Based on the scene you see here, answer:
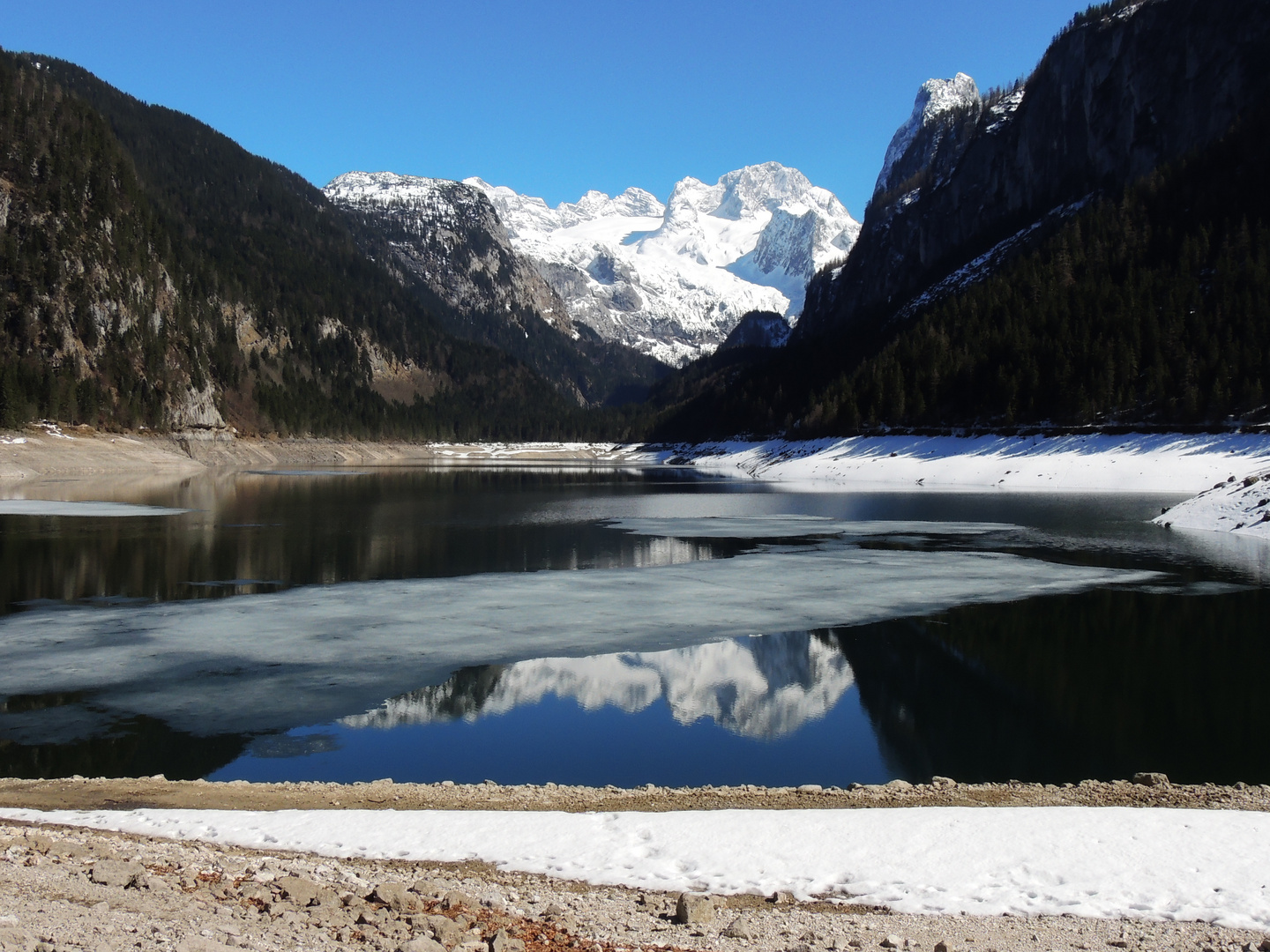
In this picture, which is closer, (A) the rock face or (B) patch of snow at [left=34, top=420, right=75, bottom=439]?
(B) patch of snow at [left=34, top=420, right=75, bottom=439]

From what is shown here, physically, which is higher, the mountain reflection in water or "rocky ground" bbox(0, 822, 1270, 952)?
"rocky ground" bbox(0, 822, 1270, 952)

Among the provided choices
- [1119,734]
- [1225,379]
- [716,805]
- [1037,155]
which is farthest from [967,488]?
[1037,155]

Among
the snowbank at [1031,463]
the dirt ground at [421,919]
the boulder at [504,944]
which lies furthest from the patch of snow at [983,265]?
the boulder at [504,944]

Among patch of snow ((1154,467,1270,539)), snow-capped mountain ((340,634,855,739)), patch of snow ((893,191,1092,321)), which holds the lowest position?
snow-capped mountain ((340,634,855,739))

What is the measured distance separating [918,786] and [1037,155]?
609ft

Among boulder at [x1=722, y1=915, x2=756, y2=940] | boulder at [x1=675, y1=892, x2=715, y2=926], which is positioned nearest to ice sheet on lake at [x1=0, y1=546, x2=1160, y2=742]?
boulder at [x1=675, y1=892, x2=715, y2=926]

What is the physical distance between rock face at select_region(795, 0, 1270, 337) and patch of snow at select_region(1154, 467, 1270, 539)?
107603 millimetres

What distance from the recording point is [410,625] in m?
20.0

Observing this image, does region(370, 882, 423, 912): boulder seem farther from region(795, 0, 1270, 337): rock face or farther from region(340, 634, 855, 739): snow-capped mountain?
region(795, 0, 1270, 337): rock face

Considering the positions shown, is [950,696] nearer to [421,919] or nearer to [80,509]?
[421,919]

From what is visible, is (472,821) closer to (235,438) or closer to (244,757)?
(244,757)

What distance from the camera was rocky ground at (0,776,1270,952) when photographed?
19.3 ft

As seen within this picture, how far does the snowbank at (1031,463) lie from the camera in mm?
64625

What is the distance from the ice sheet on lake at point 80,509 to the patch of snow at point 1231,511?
52.3 meters
